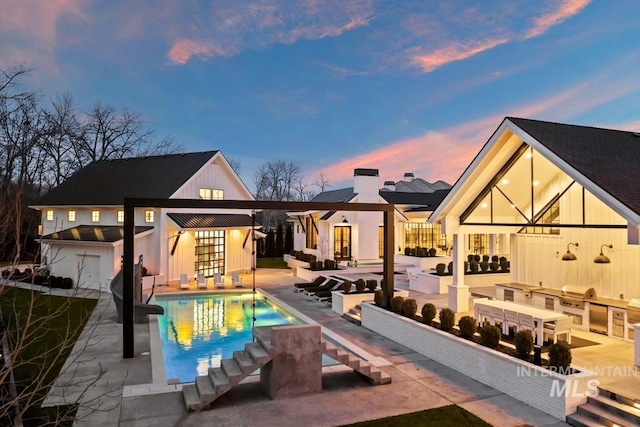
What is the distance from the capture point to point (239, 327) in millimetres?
15062

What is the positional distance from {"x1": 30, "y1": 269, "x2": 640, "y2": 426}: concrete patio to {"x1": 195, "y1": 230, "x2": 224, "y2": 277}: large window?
12601 millimetres

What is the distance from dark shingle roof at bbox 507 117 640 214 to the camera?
9.19 meters

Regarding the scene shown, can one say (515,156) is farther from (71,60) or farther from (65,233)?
(71,60)

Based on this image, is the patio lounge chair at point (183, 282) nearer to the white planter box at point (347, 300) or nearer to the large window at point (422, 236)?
→ the white planter box at point (347, 300)

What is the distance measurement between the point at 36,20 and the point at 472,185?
19837mm

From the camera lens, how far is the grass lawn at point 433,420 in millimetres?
7068

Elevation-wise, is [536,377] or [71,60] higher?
[71,60]

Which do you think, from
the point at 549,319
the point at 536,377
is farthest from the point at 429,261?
the point at 536,377

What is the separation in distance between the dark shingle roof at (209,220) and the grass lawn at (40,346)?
19.0ft

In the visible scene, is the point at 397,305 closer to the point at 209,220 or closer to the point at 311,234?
the point at 209,220

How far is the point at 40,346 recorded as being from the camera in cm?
1137

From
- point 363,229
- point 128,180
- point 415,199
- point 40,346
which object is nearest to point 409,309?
point 40,346

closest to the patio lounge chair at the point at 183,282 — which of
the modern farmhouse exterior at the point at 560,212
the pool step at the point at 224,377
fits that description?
the modern farmhouse exterior at the point at 560,212

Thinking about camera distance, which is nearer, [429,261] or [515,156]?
[515,156]
